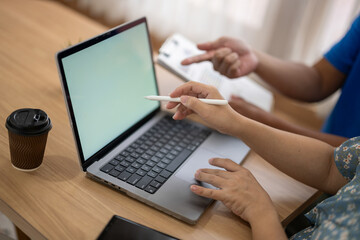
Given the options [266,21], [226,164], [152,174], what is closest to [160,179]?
[152,174]

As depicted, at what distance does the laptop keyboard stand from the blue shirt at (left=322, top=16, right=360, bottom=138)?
651mm

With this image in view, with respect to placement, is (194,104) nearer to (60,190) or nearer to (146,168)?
(146,168)

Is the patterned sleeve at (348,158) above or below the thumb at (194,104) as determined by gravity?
below

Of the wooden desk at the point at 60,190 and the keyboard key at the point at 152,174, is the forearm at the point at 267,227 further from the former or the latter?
the keyboard key at the point at 152,174

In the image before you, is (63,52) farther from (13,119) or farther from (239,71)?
(239,71)

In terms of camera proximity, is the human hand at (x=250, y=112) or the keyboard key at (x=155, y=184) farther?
the human hand at (x=250, y=112)

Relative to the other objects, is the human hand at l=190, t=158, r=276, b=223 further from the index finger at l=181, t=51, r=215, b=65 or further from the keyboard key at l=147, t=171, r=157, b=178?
the index finger at l=181, t=51, r=215, b=65

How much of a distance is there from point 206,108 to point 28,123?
0.35 meters

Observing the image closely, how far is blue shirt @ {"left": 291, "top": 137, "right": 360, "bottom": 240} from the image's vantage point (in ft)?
2.29

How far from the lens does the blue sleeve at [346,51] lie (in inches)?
53.4

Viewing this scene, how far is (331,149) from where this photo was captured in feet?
3.08

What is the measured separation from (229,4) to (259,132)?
52.9 inches

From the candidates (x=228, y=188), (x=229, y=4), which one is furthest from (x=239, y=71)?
(x=229, y=4)

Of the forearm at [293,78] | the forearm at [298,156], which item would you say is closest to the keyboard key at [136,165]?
the forearm at [298,156]
